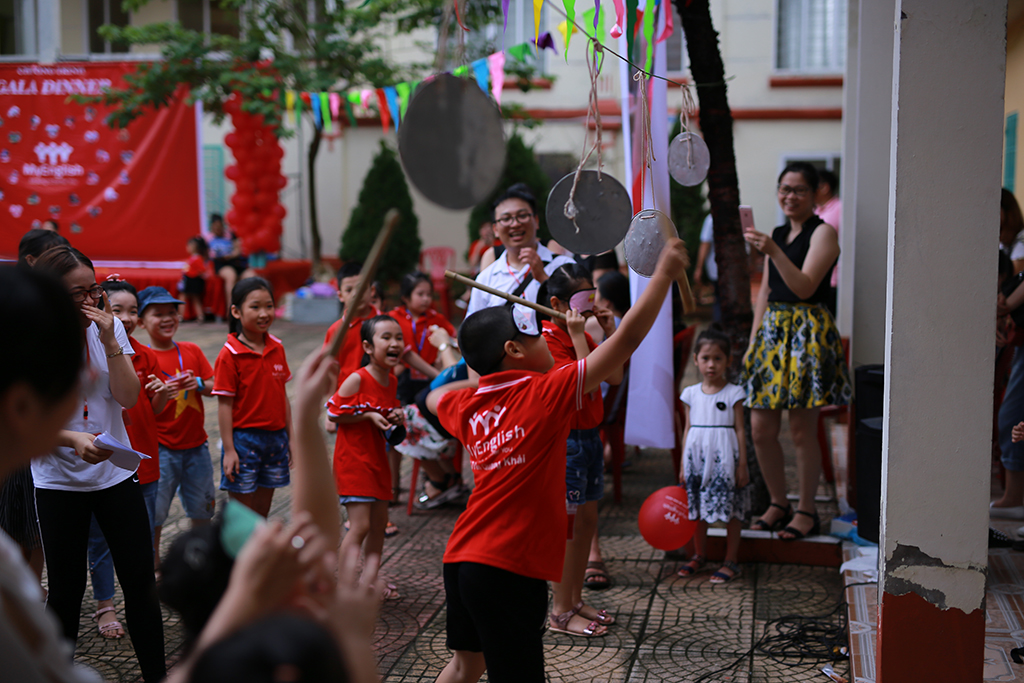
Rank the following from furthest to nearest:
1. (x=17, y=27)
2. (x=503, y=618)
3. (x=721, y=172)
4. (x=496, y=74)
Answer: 1. (x=17, y=27)
2. (x=496, y=74)
3. (x=721, y=172)
4. (x=503, y=618)

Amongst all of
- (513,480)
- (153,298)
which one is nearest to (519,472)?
(513,480)

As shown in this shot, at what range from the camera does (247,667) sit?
1040 mm

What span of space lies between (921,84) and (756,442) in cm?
219

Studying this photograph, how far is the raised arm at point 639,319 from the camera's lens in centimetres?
221

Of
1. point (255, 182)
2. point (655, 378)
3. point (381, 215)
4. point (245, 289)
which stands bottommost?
point (655, 378)

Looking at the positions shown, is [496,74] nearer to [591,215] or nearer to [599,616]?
[591,215]

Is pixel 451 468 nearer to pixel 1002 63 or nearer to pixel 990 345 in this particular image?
pixel 990 345

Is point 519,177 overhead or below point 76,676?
overhead

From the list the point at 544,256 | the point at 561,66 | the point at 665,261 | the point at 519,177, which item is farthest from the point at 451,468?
the point at 561,66

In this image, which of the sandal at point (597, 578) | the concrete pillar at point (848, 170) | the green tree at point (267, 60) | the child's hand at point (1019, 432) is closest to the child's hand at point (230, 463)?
the sandal at point (597, 578)

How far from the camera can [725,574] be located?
418 centimetres

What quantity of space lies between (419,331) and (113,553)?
2.76m

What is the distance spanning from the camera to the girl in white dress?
13.4 feet

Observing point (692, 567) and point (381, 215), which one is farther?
point (381, 215)
